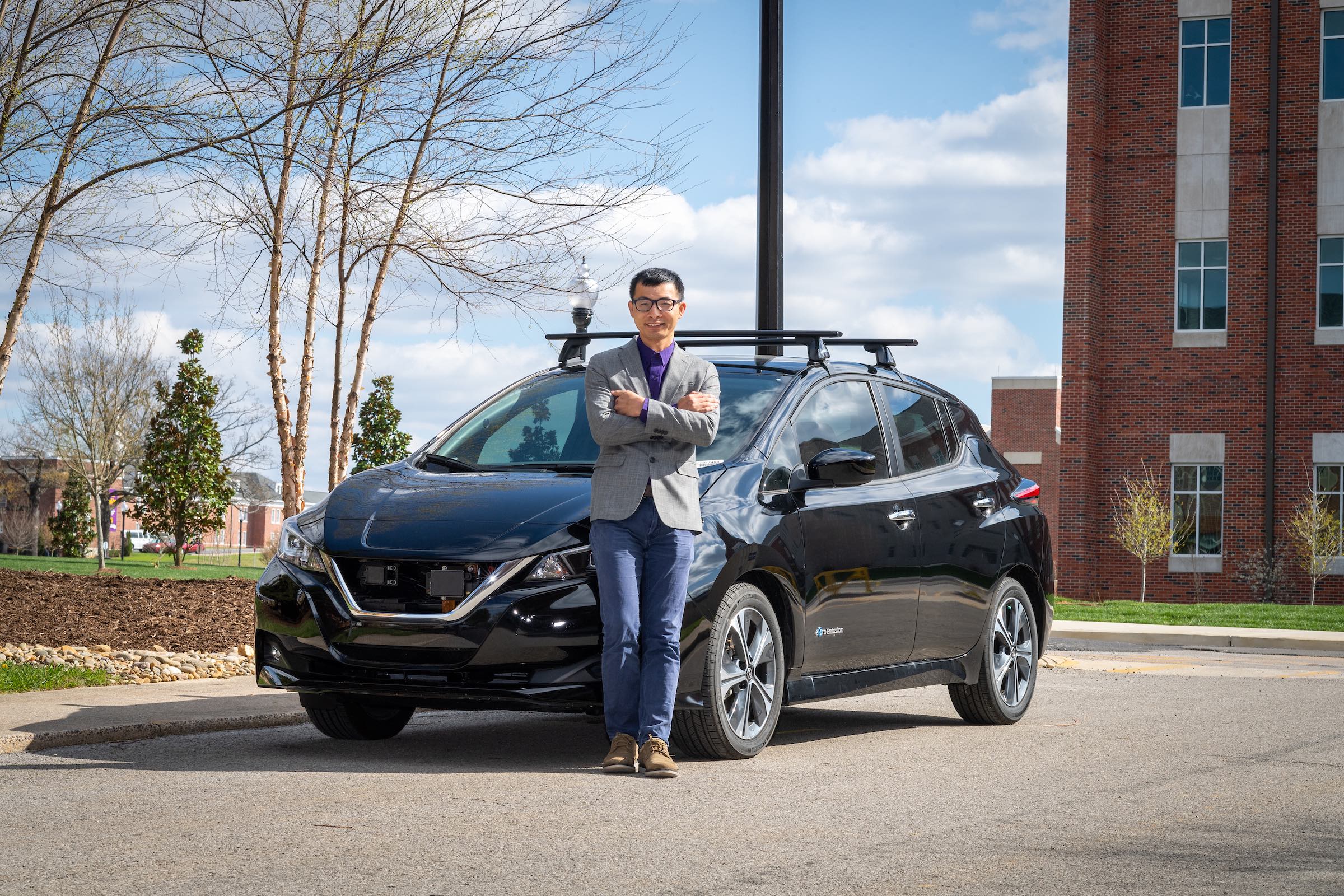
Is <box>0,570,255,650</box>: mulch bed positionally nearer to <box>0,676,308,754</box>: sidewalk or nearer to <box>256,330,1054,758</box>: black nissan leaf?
<box>0,676,308,754</box>: sidewalk

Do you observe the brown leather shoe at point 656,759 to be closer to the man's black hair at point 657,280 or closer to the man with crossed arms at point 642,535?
the man with crossed arms at point 642,535

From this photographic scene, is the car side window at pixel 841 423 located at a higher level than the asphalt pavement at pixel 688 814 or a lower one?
higher

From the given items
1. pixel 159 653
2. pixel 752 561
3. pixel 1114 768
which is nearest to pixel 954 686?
pixel 1114 768

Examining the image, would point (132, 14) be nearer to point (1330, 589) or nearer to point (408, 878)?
point (408, 878)

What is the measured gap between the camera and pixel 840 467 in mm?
7328

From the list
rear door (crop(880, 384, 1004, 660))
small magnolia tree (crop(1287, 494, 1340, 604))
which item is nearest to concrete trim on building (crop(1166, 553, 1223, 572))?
small magnolia tree (crop(1287, 494, 1340, 604))

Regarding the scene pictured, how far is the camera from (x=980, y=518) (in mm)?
8680

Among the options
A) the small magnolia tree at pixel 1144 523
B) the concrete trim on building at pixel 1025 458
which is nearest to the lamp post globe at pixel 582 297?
the small magnolia tree at pixel 1144 523

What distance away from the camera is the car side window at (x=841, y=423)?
7.67 meters

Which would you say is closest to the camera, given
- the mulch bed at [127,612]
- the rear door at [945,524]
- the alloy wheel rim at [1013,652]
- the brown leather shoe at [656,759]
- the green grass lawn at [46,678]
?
the brown leather shoe at [656,759]

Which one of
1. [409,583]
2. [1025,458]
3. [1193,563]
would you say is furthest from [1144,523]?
[409,583]

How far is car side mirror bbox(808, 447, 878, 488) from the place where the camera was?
731cm

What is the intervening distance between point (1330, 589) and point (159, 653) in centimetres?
2697

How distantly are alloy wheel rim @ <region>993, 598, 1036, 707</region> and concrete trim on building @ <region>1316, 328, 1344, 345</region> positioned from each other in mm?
26117
